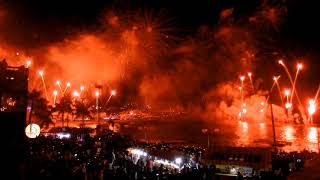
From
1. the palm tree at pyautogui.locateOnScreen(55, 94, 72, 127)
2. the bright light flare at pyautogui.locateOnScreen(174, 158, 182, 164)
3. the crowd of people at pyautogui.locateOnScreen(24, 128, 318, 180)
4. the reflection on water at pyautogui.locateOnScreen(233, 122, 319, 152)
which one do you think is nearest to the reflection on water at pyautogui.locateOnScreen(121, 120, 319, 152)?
the reflection on water at pyautogui.locateOnScreen(233, 122, 319, 152)

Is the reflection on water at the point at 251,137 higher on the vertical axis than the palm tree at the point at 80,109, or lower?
lower

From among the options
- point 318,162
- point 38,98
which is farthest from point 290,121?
point 318,162

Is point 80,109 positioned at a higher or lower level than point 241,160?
higher

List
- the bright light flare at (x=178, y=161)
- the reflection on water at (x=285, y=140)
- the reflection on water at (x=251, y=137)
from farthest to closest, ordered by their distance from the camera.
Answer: the reflection on water at (x=251, y=137), the reflection on water at (x=285, y=140), the bright light flare at (x=178, y=161)

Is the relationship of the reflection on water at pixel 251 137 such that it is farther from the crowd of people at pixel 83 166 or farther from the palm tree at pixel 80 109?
the crowd of people at pixel 83 166

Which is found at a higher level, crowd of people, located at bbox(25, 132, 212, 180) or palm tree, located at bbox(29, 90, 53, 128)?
palm tree, located at bbox(29, 90, 53, 128)

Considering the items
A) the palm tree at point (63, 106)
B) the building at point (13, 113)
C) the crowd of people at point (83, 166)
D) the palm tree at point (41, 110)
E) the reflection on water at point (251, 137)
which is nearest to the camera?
the crowd of people at point (83, 166)

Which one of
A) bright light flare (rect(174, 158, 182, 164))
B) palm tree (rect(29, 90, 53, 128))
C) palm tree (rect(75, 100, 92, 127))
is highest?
palm tree (rect(75, 100, 92, 127))

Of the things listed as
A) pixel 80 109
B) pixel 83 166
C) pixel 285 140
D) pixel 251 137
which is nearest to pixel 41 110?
pixel 80 109

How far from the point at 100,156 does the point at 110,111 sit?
6578 centimetres

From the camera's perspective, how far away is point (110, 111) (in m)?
79.6

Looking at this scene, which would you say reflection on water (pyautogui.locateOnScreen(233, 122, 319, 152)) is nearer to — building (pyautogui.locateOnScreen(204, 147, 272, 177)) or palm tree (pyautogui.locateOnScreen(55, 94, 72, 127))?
palm tree (pyautogui.locateOnScreen(55, 94, 72, 127))

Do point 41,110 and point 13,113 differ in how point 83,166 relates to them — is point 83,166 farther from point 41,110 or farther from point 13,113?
point 41,110

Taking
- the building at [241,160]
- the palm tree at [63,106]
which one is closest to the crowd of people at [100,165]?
the building at [241,160]
